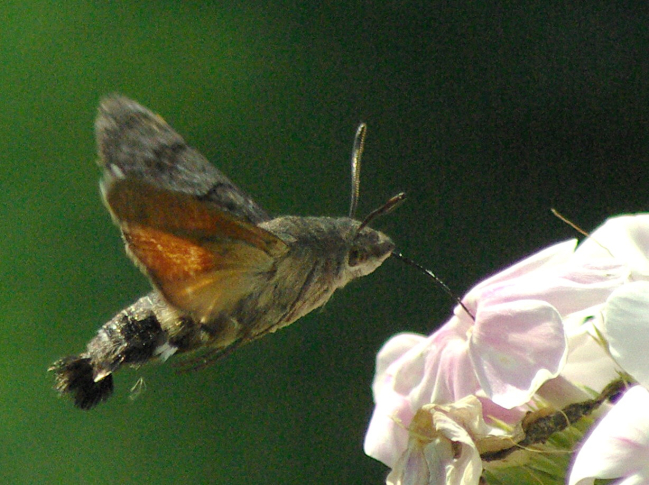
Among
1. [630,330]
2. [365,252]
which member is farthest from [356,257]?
[630,330]

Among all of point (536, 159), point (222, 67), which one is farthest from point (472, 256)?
point (222, 67)

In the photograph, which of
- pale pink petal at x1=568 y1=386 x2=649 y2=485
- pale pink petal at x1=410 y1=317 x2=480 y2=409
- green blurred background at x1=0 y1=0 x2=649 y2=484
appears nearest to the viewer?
pale pink petal at x1=568 y1=386 x2=649 y2=485

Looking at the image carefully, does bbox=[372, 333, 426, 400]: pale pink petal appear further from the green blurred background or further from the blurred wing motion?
the green blurred background

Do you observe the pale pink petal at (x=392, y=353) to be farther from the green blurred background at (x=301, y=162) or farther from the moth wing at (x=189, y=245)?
the green blurred background at (x=301, y=162)

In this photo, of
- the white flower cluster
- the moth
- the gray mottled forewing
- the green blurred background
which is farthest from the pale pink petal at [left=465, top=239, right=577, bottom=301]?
the green blurred background

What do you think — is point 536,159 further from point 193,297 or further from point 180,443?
point 193,297

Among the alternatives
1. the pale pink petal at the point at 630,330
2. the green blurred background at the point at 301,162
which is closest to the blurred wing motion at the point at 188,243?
the pale pink petal at the point at 630,330

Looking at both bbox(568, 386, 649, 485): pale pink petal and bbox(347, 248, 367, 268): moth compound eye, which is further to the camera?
bbox(347, 248, 367, 268): moth compound eye
